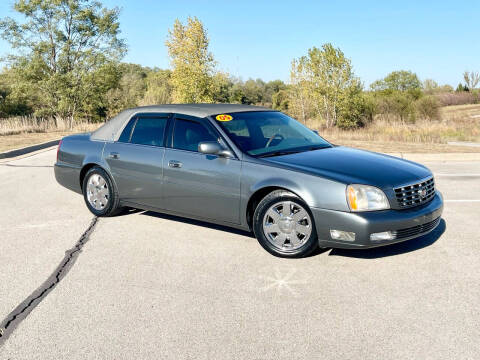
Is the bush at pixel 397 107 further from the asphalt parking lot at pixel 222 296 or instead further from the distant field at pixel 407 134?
the asphalt parking lot at pixel 222 296

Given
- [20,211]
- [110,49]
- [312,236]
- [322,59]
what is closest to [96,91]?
[110,49]

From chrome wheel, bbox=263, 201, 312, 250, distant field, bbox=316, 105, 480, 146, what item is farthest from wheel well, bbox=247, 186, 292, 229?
distant field, bbox=316, 105, 480, 146

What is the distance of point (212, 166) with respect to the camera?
5.55m

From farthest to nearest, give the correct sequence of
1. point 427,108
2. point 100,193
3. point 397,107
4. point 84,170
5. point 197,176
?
point 397,107 → point 427,108 → point 84,170 → point 100,193 → point 197,176

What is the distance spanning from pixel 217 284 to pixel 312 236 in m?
1.13

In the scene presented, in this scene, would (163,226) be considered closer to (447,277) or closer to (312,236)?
(312,236)

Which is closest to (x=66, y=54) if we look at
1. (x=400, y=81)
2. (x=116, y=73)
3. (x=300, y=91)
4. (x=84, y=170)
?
(x=116, y=73)

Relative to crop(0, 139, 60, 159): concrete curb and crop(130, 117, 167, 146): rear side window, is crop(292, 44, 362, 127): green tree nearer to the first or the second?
crop(0, 139, 60, 159): concrete curb

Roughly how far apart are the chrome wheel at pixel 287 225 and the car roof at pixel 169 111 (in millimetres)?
1588

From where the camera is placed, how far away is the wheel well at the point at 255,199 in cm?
518

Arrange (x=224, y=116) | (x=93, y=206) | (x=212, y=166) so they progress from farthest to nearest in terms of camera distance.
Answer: (x=93, y=206) < (x=224, y=116) < (x=212, y=166)

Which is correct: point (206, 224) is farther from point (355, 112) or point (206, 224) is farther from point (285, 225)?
point (355, 112)

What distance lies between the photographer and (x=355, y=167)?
16.9 feet

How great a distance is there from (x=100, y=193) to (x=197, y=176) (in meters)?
1.92
